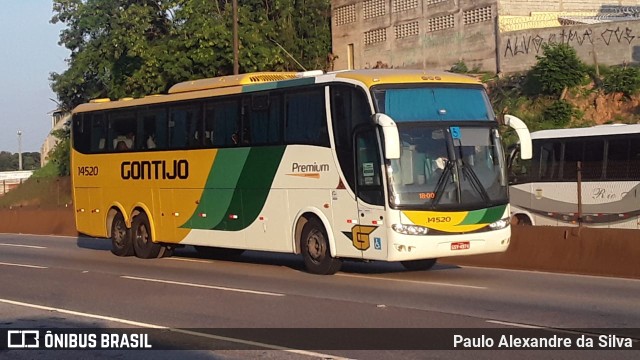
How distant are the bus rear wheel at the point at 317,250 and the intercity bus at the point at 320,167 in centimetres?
3

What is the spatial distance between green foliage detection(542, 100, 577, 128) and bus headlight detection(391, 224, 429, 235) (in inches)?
790

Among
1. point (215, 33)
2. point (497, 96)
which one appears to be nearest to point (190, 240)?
point (497, 96)

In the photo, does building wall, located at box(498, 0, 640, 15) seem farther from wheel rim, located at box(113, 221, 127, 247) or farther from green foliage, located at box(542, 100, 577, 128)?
wheel rim, located at box(113, 221, 127, 247)

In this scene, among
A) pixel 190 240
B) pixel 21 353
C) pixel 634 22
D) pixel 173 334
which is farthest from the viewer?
pixel 634 22

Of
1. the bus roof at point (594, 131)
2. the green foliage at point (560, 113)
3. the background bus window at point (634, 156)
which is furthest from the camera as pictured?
the green foliage at point (560, 113)

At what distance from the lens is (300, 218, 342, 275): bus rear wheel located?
17.6 m

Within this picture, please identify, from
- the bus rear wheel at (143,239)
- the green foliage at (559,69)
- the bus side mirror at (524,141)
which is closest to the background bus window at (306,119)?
the bus side mirror at (524,141)

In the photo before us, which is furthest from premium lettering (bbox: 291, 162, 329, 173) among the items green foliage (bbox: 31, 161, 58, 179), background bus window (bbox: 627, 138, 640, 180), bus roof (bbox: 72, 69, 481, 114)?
green foliage (bbox: 31, 161, 58, 179)

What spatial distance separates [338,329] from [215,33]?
34037 mm

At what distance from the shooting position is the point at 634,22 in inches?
1315

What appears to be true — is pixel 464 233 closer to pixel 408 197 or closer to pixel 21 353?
pixel 408 197

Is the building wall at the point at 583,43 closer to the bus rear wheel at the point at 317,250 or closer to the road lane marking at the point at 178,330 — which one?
the bus rear wheel at the point at 317,250

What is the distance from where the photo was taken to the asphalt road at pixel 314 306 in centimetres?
1034

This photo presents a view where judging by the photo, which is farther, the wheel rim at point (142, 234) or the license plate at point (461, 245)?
the wheel rim at point (142, 234)
